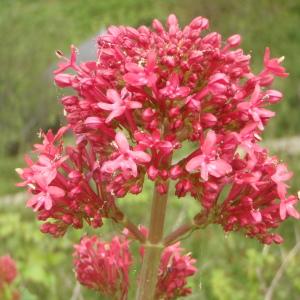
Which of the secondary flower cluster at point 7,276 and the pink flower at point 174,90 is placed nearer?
the pink flower at point 174,90

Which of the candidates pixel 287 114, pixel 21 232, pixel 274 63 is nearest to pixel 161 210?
pixel 274 63

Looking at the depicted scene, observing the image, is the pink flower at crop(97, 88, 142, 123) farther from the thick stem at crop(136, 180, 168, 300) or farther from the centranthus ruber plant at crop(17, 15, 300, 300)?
the thick stem at crop(136, 180, 168, 300)

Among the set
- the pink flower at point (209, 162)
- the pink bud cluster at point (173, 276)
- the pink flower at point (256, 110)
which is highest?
the pink flower at point (256, 110)

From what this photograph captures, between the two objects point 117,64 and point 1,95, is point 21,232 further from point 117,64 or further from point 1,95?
point 1,95

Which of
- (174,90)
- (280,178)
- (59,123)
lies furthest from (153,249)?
(59,123)

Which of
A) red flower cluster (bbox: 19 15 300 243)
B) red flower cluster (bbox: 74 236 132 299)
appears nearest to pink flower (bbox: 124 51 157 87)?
red flower cluster (bbox: 19 15 300 243)

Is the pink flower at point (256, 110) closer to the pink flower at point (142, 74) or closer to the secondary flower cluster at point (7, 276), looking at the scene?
the pink flower at point (142, 74)

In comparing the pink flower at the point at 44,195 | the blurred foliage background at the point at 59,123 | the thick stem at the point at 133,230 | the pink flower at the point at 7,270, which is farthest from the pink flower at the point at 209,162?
the pink flower at the point at 7,270
